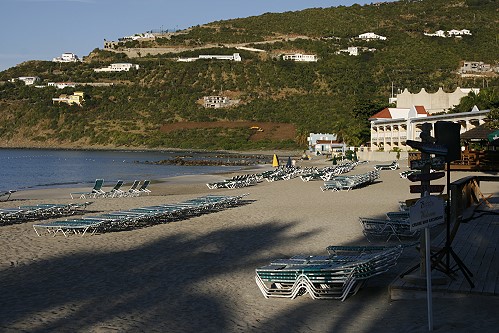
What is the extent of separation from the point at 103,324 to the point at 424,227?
3798mm

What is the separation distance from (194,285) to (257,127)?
3607 inches

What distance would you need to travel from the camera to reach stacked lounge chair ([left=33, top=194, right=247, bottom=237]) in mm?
15250

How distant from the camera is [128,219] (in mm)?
16016

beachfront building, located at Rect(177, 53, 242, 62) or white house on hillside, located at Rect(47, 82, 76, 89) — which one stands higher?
beachfront building, located at Rect(177, 53, 242, 62)

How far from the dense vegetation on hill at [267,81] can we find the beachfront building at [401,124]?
18.9 m

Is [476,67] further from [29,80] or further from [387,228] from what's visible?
[387,228]

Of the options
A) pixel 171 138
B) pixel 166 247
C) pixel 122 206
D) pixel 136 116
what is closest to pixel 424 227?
pixel 166 247

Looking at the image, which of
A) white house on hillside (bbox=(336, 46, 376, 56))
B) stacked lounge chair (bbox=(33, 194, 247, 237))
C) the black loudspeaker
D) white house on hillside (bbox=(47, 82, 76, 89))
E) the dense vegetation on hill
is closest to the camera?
the black loudspeaker

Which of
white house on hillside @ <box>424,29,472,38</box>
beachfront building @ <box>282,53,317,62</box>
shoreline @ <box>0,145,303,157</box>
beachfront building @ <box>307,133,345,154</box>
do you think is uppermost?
white house on hillside @ <box>424,29,472,38</box>

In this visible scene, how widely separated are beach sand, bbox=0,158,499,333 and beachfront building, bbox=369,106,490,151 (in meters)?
27.6

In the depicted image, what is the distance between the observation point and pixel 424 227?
22.3 ft

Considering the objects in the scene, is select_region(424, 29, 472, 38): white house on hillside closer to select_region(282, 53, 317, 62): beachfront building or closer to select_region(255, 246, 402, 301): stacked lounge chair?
select_region(282, 53, 317, 62): beachfront building

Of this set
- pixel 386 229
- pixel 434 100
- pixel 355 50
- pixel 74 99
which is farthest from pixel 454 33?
pixel 386 229

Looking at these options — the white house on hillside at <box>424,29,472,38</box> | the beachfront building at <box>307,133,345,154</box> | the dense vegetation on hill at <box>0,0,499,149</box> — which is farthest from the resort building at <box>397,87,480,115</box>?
the white house on hillside at <box>424,29,472,38</box>
